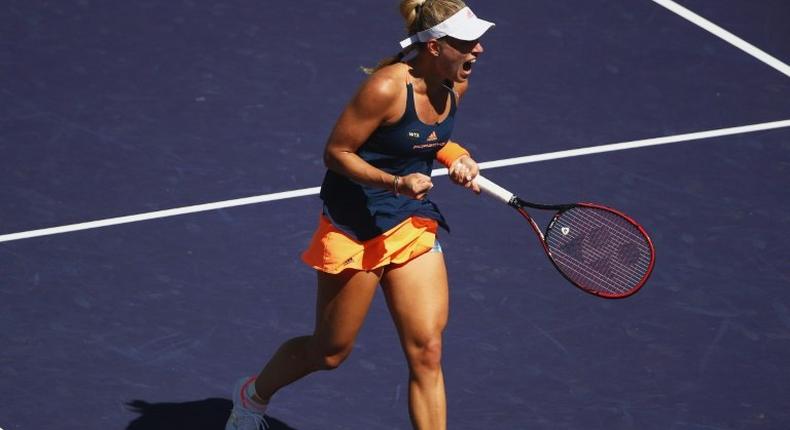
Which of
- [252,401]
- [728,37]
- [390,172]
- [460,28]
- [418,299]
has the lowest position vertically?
[728,37]

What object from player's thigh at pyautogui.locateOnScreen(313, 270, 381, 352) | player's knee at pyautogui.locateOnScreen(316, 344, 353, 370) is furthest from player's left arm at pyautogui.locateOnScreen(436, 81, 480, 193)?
player's knee at pyautogui.locateOnScreen(316, 344, 353, 370)

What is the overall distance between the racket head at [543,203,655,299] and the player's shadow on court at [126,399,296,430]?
1.41 meters

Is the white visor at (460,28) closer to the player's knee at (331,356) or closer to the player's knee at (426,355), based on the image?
the player's knee at (426,355)

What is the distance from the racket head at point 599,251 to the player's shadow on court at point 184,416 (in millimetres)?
1409

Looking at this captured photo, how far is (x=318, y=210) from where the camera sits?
8594mm

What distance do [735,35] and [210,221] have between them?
3.84 metres

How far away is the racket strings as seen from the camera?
671cm

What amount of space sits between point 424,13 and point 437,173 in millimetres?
2850

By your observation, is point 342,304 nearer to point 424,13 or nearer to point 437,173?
point 424,13

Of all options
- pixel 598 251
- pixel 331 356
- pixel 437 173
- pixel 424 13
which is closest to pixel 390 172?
pixel 424 13

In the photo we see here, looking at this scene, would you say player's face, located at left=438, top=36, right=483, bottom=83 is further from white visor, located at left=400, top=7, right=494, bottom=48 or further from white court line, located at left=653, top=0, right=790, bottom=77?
white court line, located at left=653, top=0, right=790, bottom=77

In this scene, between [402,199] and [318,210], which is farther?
[318,210]

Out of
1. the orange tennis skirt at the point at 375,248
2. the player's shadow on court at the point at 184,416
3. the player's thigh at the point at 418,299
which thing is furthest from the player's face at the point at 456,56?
the player's shadow on court at the point at 184,416

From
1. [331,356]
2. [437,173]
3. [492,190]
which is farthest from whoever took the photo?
[437,173]
